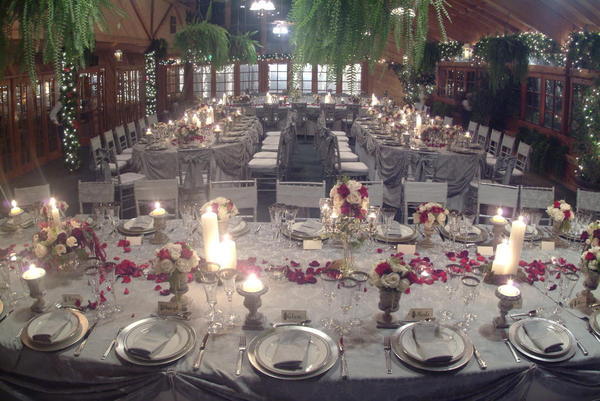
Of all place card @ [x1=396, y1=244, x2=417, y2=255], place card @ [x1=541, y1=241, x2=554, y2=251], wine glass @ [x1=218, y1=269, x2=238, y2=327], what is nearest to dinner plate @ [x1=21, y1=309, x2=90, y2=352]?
wine glass @ [x1=218, y1=269, x2=238, y2=327]

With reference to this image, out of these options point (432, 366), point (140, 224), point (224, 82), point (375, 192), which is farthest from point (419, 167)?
point (224, 82)

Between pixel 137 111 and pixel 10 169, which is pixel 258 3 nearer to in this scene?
pixel 137 111

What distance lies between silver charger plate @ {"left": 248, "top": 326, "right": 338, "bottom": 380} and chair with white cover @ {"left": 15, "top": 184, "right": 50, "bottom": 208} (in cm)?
254

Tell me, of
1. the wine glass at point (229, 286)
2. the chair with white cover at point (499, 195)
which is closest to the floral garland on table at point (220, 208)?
the wine glass at point (229, 286)

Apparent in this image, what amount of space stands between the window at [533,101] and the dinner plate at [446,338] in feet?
28.0

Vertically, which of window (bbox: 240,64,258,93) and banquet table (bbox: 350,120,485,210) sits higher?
window (bbox: 240,64,258,93)

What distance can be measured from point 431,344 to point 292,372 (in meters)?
0.59

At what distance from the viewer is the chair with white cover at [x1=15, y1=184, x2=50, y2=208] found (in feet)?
12.7

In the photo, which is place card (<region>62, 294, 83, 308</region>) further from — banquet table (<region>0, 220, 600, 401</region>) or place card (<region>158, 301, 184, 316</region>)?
place card (<region>158, 301, 184, 316</region>)

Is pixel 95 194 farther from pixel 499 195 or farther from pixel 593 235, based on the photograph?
pixel 593 235

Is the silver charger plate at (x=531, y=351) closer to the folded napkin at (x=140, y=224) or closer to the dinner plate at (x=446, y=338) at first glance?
the dinner plate at (x=446, y=338)

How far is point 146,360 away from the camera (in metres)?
2.04

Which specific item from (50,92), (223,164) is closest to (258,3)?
(50,92)

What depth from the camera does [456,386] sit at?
79.3 inches
